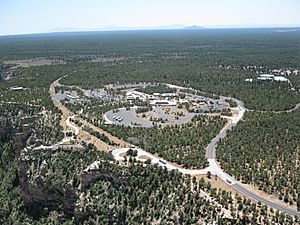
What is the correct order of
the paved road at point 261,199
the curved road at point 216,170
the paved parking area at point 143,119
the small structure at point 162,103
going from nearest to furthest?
the paved road at point 261,199 < the curved road at point 216,170 < the paved parking area at point 143,119 < the small structure at point 162,103

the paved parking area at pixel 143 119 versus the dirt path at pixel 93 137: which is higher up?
the dirt path at pixel 93 137

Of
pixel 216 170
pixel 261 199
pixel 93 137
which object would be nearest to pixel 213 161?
pixel 216 170

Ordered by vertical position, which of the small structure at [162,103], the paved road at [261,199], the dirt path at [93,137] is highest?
the dirt path at [93,137]

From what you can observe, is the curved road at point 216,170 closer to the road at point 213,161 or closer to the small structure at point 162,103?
the road at point 213,161

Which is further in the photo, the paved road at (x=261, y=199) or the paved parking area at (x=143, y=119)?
the paved parking area at (x=143, y=119)

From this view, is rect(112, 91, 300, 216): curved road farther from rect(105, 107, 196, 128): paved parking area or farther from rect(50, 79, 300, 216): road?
rect(105, 107, 196, 128): paved parking area

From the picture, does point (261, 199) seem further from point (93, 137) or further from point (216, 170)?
point (93, 137)

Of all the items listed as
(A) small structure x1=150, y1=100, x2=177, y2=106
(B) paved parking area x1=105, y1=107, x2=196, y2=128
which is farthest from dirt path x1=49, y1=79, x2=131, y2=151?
(A) small structure x1=150, y1=100, x2=177, y2=106

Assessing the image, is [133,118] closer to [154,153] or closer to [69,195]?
[154,153]

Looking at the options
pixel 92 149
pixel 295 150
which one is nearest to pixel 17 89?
pixel 92 149

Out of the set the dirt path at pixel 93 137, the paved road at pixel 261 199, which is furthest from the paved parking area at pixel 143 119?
the paved road at pixel 261 199

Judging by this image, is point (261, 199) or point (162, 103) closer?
point (261, 199)

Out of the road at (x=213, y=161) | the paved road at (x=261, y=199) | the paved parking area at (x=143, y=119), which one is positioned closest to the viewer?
the paved road at (x=261, y=199)
